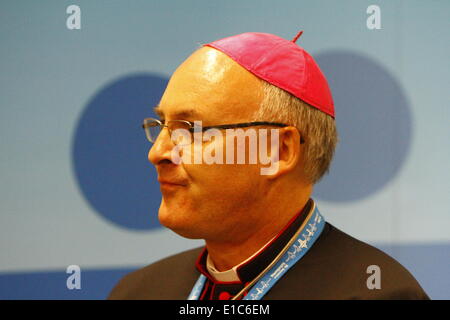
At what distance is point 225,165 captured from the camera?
6.80 ft

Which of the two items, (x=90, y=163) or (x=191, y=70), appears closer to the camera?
(x=191, y=70)

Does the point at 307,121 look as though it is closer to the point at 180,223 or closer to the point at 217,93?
the point at 217,93

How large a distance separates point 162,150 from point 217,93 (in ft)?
0.91

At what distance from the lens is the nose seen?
2.10 meters

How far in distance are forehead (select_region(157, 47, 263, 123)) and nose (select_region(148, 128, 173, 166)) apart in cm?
8

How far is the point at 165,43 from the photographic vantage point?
291cm

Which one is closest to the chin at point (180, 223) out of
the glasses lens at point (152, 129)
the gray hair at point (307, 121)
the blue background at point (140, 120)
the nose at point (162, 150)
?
the nose at point (162, 150)

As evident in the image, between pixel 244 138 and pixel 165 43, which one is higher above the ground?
pixel 165 43

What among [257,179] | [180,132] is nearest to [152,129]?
[180,132]

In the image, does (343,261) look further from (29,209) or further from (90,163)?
(29,209)

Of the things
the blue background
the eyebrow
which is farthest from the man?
the blue background

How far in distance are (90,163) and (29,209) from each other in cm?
36

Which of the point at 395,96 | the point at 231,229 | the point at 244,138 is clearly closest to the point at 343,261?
the point at 231,229

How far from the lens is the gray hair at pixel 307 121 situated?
2092 millimetres
